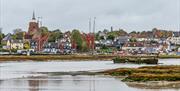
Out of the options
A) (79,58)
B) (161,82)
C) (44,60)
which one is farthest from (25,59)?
(161,82)

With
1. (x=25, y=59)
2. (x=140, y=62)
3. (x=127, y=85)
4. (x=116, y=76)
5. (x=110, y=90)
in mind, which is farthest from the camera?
(x=25, y=59)

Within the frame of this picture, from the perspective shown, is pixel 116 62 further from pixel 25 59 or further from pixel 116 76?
pixel 116 76

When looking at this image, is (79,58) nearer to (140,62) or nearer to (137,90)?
(140,62)

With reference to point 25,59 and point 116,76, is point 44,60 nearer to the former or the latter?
point 25,59

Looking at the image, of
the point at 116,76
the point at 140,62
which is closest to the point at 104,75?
the point at 116,76

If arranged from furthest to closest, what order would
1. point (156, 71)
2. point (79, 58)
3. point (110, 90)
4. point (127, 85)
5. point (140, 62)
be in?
point (79, 58) < point (140, 62) < point (156, 71) < point (127, 85) < point (110, 90)

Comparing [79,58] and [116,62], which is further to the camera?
[79,58]

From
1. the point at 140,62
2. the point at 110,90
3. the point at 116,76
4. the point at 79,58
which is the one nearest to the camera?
the point at 110,90

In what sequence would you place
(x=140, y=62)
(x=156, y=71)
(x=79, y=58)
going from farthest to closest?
1. (x=79, y=58)
2. (x=140, y=62)
3. (x=156, y=71)

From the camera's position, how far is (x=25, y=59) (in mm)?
155875

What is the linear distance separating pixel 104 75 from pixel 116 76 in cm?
284

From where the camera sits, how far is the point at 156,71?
6975 centimetres

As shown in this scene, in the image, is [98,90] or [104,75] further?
[104,75]

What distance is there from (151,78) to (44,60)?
317 ft
